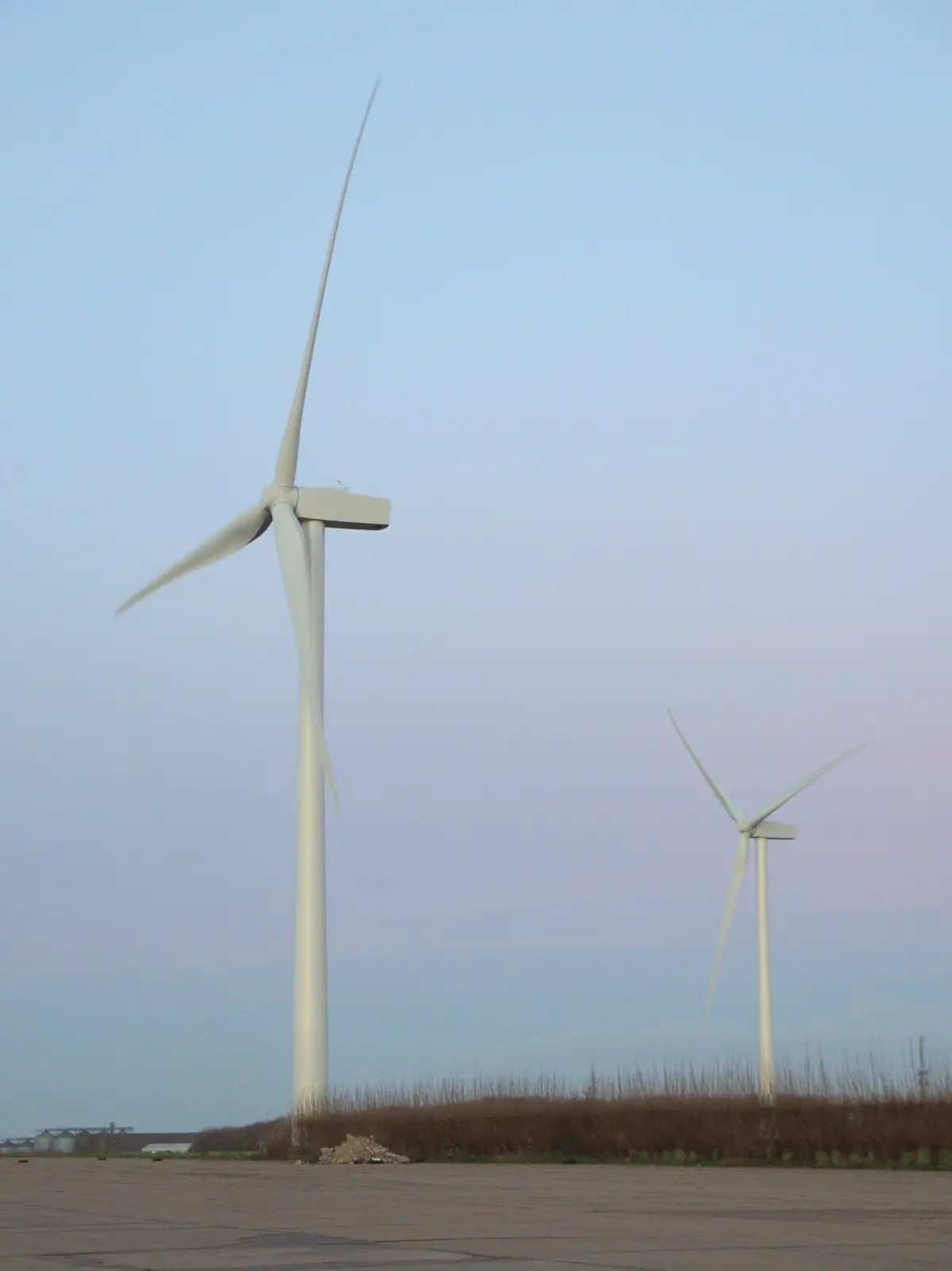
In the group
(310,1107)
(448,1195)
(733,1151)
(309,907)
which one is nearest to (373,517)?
(309,907)

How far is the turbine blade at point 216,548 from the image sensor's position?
4209 centimetres

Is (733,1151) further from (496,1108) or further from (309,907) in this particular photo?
(309,907)

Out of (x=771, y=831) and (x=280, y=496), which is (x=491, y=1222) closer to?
(x=280, y=496)

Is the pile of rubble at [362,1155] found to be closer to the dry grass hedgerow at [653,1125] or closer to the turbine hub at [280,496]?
the dry grass hedgerow at [653,1125]

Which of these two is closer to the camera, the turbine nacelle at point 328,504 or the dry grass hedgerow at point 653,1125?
the dry grass hedgerow at point 653,1125

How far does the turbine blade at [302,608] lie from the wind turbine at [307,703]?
0.06 ft

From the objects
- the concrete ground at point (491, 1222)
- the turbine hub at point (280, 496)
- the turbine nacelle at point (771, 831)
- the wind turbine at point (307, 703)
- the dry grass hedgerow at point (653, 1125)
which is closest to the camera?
the concrete ground at point (491, 1222)

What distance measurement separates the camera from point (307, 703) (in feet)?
121

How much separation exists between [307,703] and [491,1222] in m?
24.3

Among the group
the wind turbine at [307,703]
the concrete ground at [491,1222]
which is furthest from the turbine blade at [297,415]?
the concrete ground at [491,1222]

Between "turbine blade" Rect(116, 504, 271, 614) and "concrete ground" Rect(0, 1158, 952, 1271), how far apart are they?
20.5 meters

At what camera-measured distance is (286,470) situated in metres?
42.2

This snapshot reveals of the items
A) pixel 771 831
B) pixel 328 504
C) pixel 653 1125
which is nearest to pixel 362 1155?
pixel 653 1125

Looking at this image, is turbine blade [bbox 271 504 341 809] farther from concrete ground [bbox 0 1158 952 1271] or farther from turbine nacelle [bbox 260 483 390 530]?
concrete ground [bbox 0 1158 952 1271]
